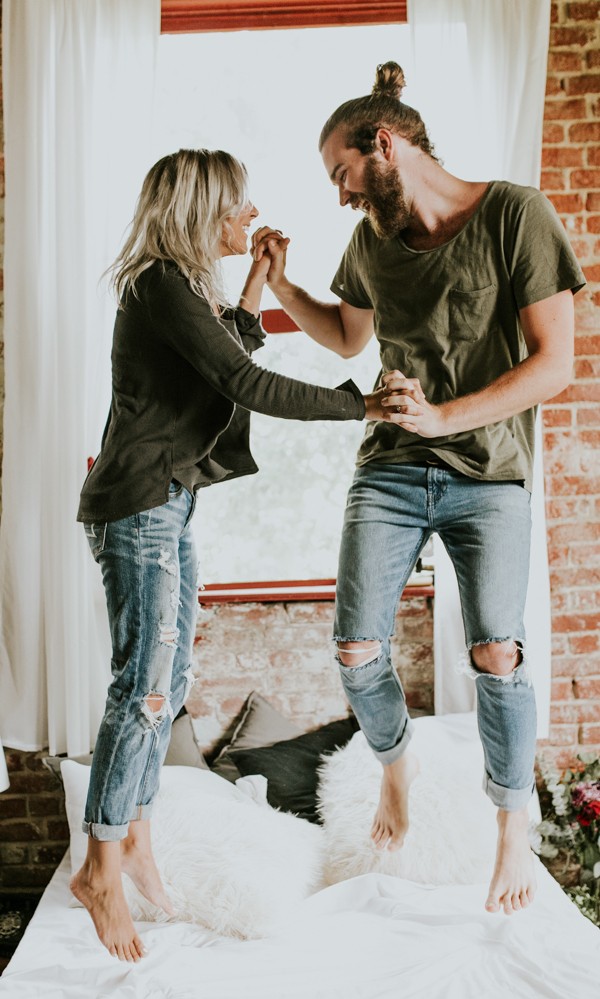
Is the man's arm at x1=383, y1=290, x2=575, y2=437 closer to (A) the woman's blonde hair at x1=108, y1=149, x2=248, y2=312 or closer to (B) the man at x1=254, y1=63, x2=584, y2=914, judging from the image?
(B) the man at x1=254, y1=63, x2=584, y2=914

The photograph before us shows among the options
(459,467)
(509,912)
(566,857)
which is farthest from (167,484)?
(566,857)

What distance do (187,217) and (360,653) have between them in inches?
44.1

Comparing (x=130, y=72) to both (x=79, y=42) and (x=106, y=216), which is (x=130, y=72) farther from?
(x=106, y=216)

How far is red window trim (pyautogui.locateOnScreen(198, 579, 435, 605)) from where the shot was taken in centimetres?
308

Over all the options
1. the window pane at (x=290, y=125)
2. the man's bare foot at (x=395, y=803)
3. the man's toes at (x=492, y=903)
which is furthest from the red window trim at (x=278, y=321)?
the man's toes at (x=492, y=903)

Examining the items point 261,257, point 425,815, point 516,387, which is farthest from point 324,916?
point 261,257

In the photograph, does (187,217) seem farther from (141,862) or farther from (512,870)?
(512,870)

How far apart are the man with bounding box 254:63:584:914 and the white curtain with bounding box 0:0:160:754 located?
1.04 m

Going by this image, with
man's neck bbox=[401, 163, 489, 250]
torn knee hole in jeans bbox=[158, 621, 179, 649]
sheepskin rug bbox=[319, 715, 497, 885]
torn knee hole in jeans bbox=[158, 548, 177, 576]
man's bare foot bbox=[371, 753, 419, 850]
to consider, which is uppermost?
man's neck bbox=[401, 163, 489, 250]

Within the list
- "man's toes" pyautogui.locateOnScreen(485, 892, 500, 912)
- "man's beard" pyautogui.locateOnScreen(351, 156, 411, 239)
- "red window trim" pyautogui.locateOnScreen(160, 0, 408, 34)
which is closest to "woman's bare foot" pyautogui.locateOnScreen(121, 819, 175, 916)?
"man's toes" pyautogui.locateOnScreen(485, 892, 500, 912)

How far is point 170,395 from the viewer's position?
6.37ft

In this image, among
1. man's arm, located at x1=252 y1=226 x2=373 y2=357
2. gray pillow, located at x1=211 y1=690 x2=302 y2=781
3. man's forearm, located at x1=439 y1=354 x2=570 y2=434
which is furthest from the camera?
gray pillow, located at x1=211 y1=690 x2=302 y2=781

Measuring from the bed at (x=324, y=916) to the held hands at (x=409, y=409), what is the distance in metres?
1.23

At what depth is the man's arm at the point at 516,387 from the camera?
6.41 feet
